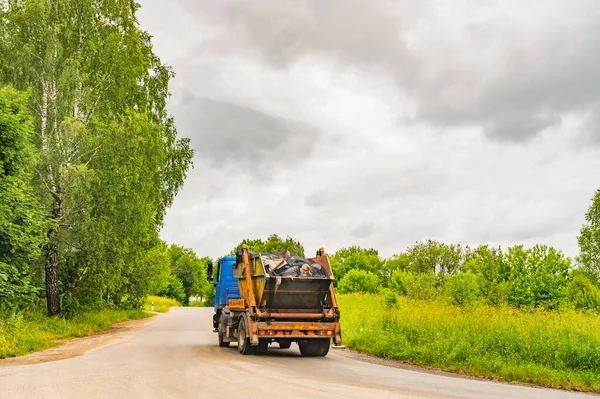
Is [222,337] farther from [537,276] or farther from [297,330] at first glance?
[537,276]

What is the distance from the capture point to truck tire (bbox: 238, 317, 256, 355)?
629 inches

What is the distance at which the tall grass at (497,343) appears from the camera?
12344mm

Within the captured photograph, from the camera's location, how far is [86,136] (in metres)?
22.9

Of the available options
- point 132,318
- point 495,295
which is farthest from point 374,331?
point 132,318

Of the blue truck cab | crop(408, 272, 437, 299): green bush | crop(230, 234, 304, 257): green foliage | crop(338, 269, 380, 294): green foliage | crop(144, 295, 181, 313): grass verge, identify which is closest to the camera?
the blue truck cab

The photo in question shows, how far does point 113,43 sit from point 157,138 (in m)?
4.69

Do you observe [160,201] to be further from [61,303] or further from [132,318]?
[132,318]

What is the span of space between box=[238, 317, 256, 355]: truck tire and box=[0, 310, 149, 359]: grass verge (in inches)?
243

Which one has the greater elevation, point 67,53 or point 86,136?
point 67,53

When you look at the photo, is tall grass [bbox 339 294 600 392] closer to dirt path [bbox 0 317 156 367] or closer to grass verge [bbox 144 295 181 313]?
dirt path [bbox 0 317 156 367]

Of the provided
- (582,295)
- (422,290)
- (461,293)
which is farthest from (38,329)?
(582,295)

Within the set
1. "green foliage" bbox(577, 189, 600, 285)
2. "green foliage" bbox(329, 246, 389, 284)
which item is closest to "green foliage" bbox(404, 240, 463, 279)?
"green foliage" bbox(329, 246, 389, 284)

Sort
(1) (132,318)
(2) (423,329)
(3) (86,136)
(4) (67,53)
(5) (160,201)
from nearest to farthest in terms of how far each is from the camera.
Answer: (2) (423,329) → (3) (86,136) → (4) (67,53) → (5) (160,201) → (1) (132,318)

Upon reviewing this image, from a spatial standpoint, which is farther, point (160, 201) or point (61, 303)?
point (160, 201)
